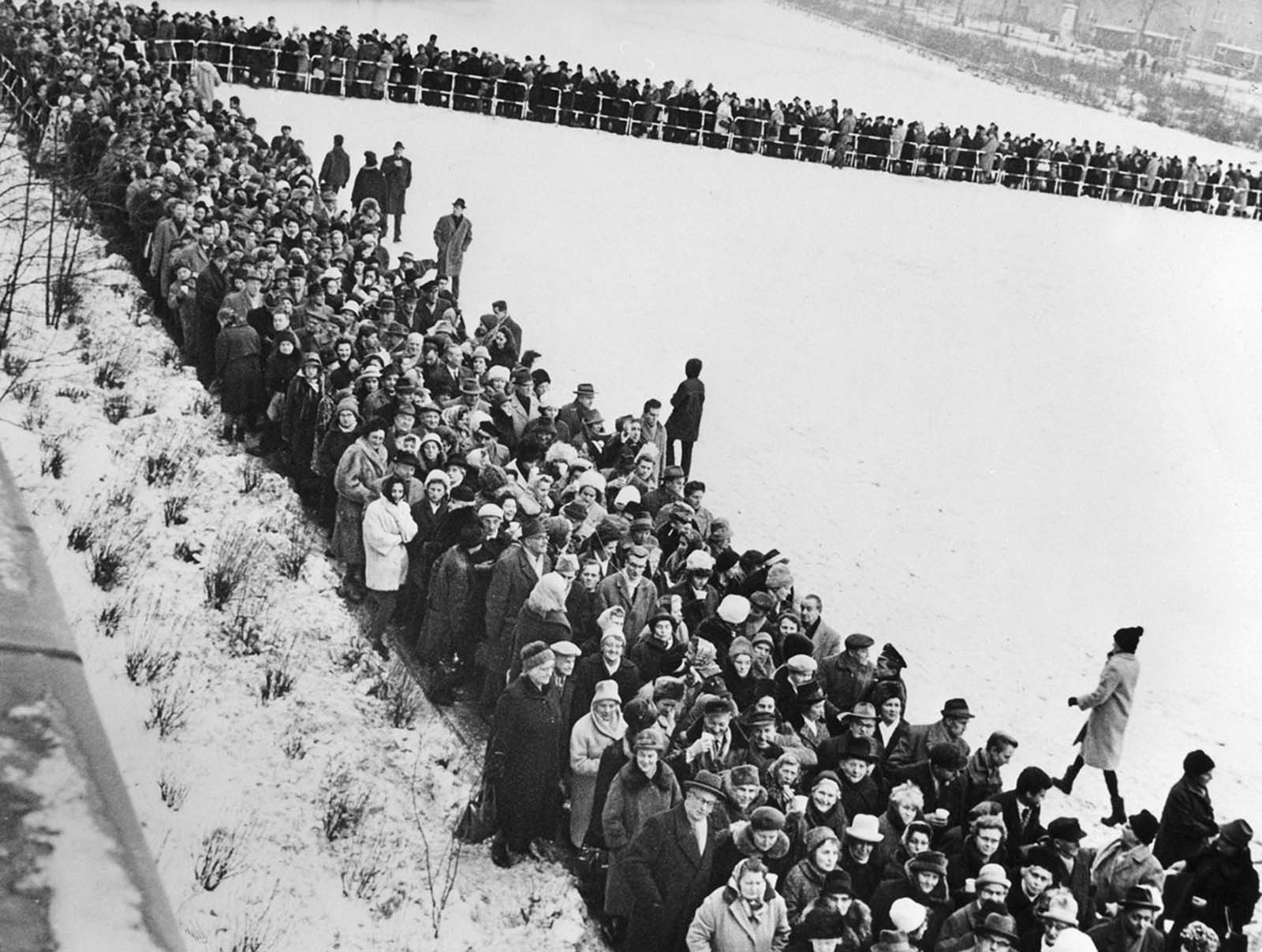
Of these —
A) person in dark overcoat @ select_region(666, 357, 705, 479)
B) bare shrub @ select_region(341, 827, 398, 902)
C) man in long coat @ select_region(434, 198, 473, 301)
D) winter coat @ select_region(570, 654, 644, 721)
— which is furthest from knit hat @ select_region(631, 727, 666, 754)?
man in long coat @ select_region(434, 198, 473, 301)

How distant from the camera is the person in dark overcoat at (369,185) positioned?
18.9 m

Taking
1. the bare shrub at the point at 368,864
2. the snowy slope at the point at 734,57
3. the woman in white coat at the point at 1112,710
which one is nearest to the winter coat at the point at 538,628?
the bare shrub at the point at 368,864

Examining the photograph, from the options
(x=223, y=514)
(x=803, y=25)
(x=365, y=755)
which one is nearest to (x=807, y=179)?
(x=223, y=514)

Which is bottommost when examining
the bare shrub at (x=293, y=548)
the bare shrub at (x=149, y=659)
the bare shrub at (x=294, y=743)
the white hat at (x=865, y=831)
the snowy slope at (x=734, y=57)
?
the bare shrub at (x=294, y=743)

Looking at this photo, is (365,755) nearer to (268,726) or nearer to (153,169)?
(268,726)

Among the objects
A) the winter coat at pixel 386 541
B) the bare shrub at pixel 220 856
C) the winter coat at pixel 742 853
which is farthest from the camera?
the winter coat at pixel 386 541

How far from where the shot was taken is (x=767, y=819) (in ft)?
18.2

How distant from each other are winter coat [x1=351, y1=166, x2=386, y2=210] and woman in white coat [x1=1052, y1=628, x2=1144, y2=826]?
13658 millimetres

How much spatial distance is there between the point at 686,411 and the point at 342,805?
748 cm

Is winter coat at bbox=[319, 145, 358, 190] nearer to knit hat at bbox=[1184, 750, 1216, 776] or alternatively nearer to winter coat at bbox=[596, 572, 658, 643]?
winter coat at bbox=[596, 572, 658, 643]

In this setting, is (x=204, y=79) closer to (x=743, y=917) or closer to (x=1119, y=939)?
(x=743, y=917)

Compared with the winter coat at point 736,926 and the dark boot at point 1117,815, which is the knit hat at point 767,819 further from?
the dark boot at point 1117,815

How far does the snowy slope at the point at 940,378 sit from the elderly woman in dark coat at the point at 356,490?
15.7ft

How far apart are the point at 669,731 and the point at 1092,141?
4082cm
